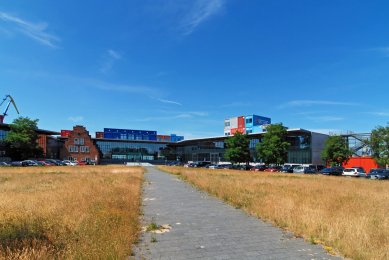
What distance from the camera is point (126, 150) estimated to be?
138375mm

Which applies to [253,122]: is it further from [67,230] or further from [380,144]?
[67,230]

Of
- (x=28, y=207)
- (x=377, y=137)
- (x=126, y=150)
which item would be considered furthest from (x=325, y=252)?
(x=126, y=150)

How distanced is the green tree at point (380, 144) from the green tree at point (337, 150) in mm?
8726

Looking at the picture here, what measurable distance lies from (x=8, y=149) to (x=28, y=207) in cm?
9050

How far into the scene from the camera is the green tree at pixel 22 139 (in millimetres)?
86812

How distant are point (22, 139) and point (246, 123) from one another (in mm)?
72688

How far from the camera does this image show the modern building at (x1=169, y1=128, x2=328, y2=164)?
3268 inches

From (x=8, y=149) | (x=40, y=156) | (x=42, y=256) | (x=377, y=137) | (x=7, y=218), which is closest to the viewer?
(x=42, y=256)

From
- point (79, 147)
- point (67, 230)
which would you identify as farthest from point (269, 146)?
point (79, 147)

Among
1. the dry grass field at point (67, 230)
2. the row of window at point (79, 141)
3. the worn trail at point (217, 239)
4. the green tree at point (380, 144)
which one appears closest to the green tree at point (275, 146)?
the green tree at point (380, 144)

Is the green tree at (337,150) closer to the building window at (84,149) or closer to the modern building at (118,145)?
the modern building at (118,145)

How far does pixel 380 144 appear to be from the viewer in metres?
57.8

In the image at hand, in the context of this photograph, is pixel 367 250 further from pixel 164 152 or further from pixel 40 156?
pixel 164 152

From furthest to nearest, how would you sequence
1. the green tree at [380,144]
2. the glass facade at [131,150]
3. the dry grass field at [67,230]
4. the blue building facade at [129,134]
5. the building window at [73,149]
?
the glass facade at [131,150] → the blue building facade at [129,134] → the building window at [73,149] → the green tree at [380,144] → the dry grass field at [67,230]
